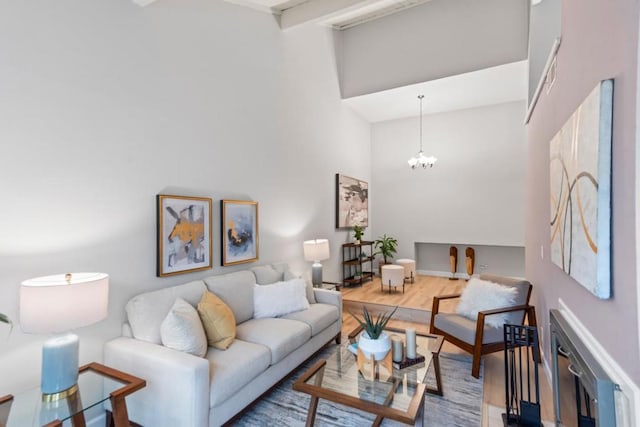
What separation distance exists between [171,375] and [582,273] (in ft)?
7.74

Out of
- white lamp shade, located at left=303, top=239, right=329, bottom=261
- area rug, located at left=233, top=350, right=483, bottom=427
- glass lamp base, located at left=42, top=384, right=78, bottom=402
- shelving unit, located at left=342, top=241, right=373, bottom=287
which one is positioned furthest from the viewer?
shelving unit, located at left=342, top=241, right=373, bottom=287

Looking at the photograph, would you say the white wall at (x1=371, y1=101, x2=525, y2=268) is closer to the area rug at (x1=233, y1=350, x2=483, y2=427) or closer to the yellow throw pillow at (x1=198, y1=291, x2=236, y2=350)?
the area rug at (x1=233, y1=350, x2=483, y2=427)

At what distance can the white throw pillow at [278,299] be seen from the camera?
128 inches

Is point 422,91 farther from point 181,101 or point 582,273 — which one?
point 582,273

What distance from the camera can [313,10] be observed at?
400 centimetres

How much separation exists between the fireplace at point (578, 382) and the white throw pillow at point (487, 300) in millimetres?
1134

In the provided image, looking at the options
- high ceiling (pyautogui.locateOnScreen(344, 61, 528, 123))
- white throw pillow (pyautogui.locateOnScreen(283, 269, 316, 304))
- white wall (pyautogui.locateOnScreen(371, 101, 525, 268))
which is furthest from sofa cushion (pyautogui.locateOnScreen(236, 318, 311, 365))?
white wall (pyautogui.locateOnScreen(371, 101, 525, 268))

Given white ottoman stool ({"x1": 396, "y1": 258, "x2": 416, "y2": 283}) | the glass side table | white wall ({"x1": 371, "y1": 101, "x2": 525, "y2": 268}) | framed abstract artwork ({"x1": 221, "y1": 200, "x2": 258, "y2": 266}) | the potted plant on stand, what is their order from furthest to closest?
the potted plant on stand, white ottoman stool ({"x1": 396, "y1": 258, "x2": 416, "y2": 283}), white wall ({"x1": 371, "y1": 101, "x2": 525, "y2": 268}), framed abstract artwork ({"x1": 221, "y1": 200, "x2": 258, "y2": 266}), the glass side table

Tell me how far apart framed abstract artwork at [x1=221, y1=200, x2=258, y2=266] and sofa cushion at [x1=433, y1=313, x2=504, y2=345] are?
7.26 feet

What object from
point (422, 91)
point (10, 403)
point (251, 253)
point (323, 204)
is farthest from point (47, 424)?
point (422, 91)

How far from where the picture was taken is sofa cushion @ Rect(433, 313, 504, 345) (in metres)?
3.03

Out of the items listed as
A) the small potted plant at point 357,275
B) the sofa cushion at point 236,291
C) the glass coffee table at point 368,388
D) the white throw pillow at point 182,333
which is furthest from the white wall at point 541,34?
the white throw pillow at point 182,333

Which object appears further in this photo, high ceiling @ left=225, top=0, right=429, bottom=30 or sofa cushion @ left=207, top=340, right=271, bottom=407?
high ceiling @ left=225, top=0, right=429, bottom=30

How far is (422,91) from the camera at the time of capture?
5504mm
